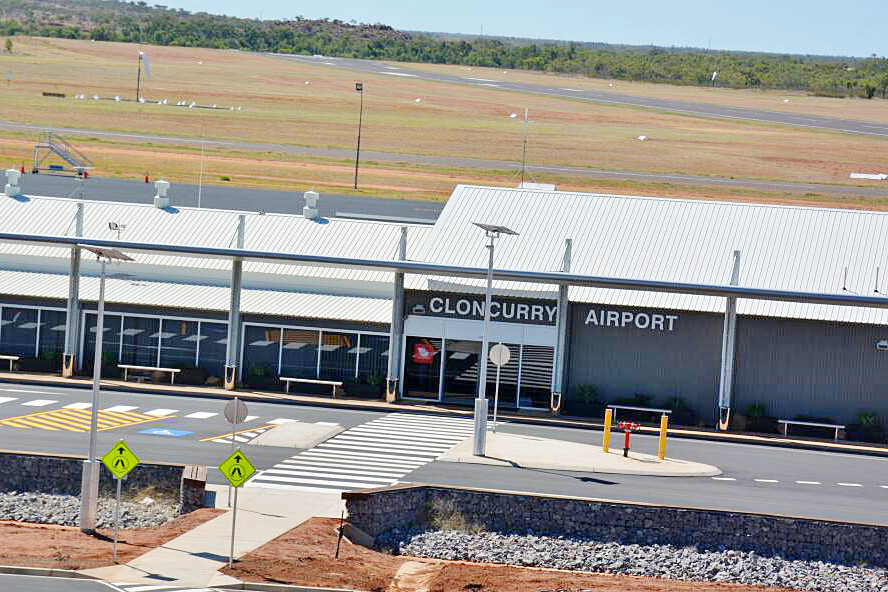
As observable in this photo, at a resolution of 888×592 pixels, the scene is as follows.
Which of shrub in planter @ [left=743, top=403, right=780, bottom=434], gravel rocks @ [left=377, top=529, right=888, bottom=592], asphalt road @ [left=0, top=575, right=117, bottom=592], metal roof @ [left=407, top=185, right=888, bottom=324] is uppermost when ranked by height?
metal roof @ [left=407, top=185, right=888, bottom=324]

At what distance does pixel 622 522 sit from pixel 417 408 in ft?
55.0

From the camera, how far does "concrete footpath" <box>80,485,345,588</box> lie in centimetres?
2622

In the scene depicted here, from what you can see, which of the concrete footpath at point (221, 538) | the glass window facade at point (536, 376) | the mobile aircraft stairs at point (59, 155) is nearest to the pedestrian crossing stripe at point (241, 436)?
→ the concrete footpath at point (221, 538)

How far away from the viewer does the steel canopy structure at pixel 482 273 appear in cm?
4640

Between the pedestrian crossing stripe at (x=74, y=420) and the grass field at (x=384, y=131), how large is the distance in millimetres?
48177

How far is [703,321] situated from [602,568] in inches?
737

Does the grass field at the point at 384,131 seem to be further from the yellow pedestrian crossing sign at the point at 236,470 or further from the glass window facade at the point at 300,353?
the yellow pedestrian crossing sign at the point at 236,470

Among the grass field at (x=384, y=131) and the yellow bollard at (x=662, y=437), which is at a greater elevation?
the grass field at (x=384, y=131)

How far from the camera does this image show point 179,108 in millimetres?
145375

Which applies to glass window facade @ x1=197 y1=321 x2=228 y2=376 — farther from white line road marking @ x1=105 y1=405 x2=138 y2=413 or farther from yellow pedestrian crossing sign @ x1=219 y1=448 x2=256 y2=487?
yellow pedestrian crossing sign @ x1=219 y1=448 x2=256 y2=487

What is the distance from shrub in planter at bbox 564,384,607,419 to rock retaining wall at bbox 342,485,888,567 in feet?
51.9

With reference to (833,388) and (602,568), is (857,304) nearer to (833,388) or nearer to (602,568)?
(833,388)

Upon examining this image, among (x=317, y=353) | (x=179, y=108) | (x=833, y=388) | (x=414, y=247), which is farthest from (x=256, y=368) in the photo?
(x=179, y=108)

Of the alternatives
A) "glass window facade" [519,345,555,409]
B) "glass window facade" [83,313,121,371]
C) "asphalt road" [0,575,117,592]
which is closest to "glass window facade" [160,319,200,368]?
"glass window facade" [83,313,121,371]
